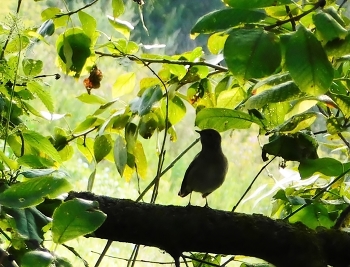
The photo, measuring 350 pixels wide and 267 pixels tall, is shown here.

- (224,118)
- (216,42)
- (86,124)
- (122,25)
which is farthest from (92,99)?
(224,118)

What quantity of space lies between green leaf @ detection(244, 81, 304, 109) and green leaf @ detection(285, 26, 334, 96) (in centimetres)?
8

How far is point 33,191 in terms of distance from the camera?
41 centimetres

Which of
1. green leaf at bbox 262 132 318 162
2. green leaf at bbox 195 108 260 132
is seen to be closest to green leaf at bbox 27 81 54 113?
green leaf at bbox 195 108 260 132

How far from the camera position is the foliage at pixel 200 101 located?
45cm

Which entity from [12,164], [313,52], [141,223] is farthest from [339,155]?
[12,164]

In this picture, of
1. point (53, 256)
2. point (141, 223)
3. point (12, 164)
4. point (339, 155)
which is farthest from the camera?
point (339, 155)

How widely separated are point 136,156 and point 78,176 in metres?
0.40

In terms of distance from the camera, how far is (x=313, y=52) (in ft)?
1.60

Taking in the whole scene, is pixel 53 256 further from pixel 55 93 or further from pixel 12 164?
pixel 55 93

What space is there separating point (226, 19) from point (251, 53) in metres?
0.05

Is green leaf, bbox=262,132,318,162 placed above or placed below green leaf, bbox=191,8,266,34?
below

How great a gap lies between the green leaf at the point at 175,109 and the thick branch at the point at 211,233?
1.05ft

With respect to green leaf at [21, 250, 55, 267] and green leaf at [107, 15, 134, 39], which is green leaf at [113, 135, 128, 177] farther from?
green leaf at [21, 250, 55, 267]

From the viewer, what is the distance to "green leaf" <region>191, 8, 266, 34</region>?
0.51m
